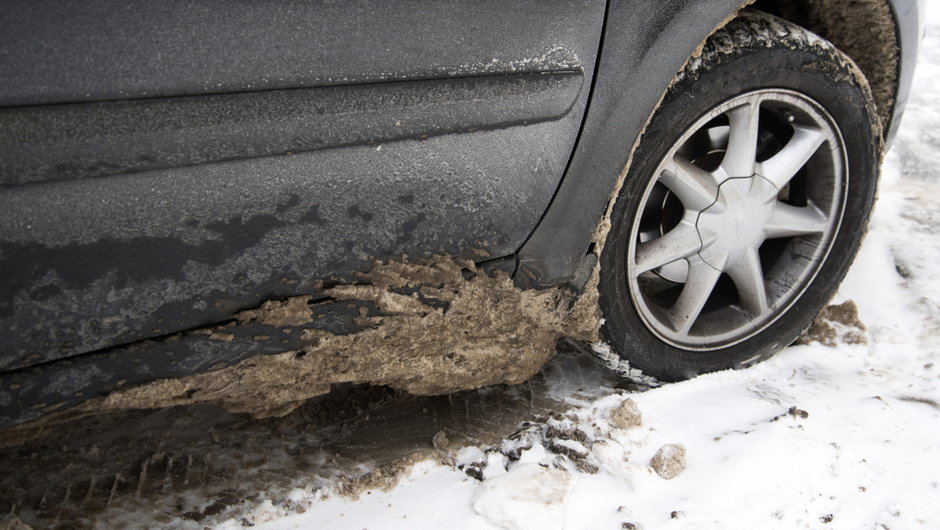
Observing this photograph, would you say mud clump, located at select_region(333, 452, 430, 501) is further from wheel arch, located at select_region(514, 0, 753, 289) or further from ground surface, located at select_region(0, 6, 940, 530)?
wheel arch, located at select_region(514, 0, 753, 289)

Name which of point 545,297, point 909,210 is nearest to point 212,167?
point 545,297

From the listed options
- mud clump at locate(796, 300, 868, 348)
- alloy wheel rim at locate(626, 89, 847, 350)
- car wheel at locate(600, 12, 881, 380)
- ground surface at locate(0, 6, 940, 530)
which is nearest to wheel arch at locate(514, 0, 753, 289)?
car wheel at locate(600, 12, 881, 380)

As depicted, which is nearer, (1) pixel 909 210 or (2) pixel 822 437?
(2) pixel 822 437

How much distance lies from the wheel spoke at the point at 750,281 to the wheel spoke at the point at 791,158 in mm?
213

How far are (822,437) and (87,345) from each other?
1.78 m

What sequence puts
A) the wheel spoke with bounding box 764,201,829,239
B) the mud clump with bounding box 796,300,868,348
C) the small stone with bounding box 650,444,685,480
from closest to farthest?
the small stone with bounding box 650,444,685,480 → the wheel spoke with bounding box 764,201,829,239 → the mud clump with bounding box 796,300,868,348

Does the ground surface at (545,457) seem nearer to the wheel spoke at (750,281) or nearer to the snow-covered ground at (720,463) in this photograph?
the snow-covered ground at (720,463)

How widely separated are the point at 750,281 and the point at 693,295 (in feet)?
0.62

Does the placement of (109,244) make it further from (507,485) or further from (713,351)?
(713,351)

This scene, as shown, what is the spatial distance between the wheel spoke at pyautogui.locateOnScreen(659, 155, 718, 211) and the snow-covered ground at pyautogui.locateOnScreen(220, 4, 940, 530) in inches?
22.0

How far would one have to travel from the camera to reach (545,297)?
1.79 m

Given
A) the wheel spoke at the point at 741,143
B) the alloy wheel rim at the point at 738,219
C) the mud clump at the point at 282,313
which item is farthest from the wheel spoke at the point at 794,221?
the mud clump at the point at 282,313

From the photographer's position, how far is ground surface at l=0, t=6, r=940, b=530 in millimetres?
1738

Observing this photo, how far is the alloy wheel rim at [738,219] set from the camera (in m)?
1.93
